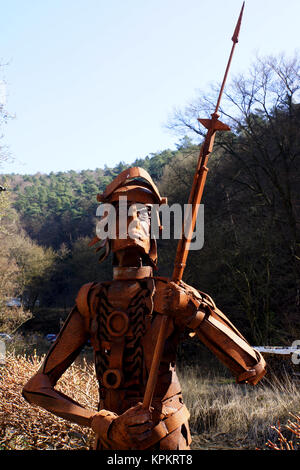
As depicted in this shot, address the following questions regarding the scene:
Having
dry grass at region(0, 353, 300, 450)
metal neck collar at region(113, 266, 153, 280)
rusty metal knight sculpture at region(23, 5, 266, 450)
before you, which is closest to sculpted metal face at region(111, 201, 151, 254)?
rusty metal knight sculpture at region(23, 5, 266, 450)

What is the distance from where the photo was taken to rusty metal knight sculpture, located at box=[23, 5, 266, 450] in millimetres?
2426

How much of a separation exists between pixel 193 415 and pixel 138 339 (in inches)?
210

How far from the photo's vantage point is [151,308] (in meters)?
2.81

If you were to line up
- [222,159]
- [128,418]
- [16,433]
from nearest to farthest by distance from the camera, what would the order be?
1. [128,418]
2. [16,433]
3. [222,159]

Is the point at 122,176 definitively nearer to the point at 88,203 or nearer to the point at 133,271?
the point at 133,271

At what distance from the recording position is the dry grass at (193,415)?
501cm

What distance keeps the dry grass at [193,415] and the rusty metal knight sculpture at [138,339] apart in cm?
131

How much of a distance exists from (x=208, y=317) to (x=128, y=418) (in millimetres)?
724

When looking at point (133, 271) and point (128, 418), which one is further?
point (133, 271)

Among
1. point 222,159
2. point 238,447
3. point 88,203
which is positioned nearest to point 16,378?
point 238,447

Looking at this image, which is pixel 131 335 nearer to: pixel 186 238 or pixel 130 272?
pixel 130 272

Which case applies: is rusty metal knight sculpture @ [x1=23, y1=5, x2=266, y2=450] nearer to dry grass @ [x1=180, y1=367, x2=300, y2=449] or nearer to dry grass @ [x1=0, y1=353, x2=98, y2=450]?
dry grass @ [x1=0, y1=353, x2=98, y2=450]

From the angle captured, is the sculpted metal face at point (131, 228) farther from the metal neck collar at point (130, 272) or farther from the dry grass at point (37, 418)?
the dry grass at point (37, 418)

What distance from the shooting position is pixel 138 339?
2.81 meters
